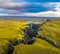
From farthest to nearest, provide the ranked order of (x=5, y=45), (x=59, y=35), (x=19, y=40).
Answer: (x=59, y=35)
(x=19, y=40)
(x=5, y=45)

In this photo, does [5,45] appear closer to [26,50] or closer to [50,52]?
[26,50]

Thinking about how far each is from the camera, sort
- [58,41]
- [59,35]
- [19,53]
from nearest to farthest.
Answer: [19,53]
[58,41]
[59,35]

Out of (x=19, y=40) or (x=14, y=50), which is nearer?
(x=14, y=50)

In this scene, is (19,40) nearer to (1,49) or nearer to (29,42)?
(29,42)

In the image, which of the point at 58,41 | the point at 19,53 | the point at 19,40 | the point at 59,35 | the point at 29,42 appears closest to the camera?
the point at 19,53

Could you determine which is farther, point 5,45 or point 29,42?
point 29,42

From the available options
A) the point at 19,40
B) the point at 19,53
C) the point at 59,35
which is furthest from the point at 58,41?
the point at 19,53

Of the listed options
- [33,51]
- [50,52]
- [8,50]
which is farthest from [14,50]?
[50,52]

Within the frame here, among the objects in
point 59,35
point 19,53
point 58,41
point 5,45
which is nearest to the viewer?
point 19,53
